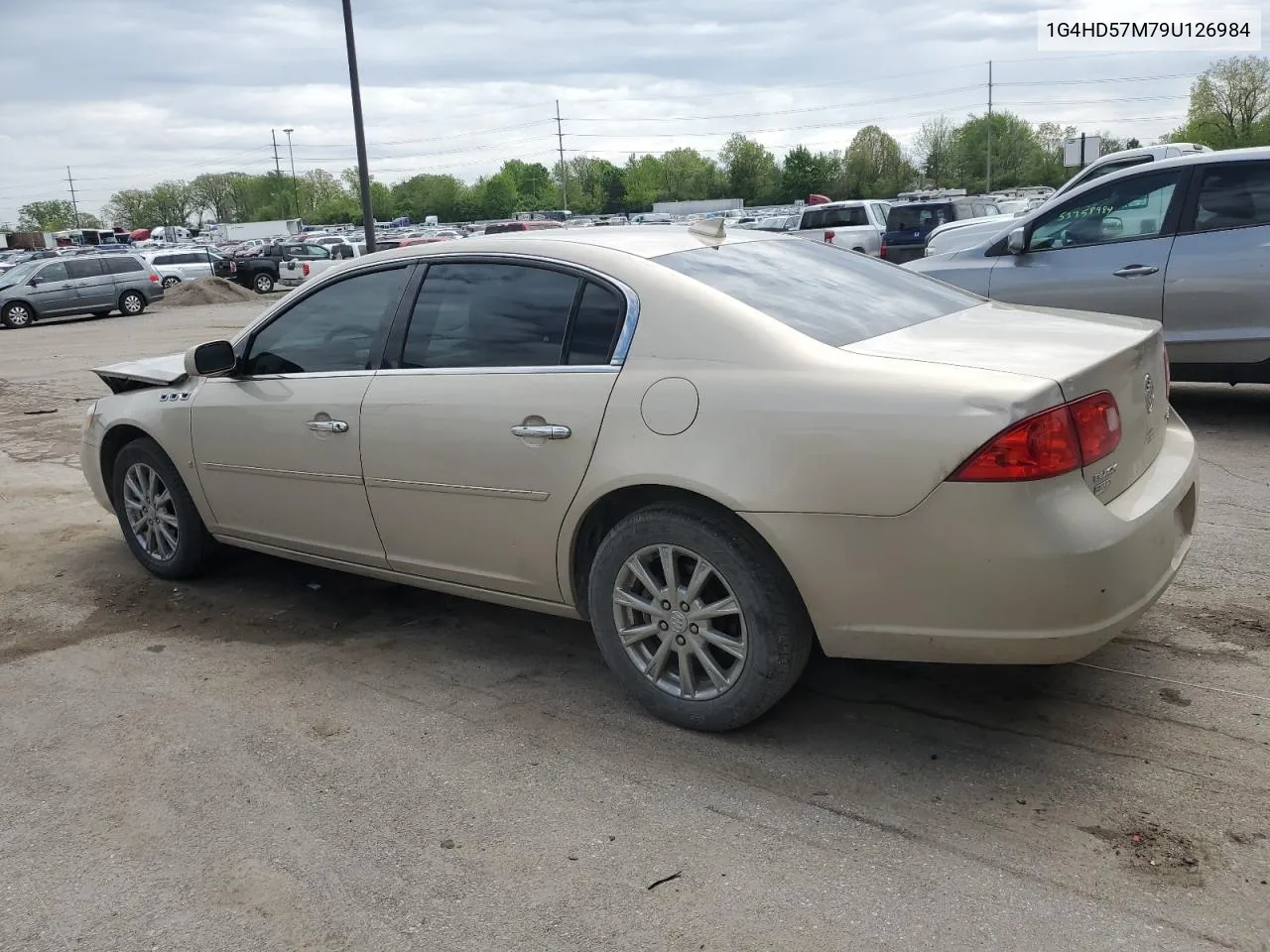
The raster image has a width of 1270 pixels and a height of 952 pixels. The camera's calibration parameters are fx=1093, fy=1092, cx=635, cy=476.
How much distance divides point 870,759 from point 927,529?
0.80 metres

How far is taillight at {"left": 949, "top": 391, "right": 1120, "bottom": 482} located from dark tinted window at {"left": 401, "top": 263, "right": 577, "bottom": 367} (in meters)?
1.46

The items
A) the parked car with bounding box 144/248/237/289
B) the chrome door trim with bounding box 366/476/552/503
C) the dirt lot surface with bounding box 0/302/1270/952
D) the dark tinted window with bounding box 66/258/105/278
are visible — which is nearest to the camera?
the dirt lot surface with bounding box 0/302/1270/952

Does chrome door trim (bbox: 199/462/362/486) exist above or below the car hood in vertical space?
below

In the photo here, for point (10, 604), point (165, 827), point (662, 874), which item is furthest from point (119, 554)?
point (662, 874)

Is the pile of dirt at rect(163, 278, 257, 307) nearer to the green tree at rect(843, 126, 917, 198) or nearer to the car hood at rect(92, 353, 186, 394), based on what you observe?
the car hood at rect(92, 353, 186, 394)

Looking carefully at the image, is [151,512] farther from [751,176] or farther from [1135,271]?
[751,176]

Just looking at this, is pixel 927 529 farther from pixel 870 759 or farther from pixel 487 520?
pixel 487 520

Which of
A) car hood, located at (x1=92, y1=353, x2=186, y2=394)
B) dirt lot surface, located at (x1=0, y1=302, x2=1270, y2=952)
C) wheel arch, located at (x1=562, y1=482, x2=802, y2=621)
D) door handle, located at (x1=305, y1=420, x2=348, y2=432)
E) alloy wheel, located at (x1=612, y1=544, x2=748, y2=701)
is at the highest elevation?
car hood, located at (x1=92, y1=353, x2=186, y2=394)

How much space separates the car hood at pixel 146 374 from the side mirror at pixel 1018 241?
573 cm

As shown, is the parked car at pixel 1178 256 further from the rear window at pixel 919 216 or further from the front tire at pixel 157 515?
the rear window at pixel 919 216

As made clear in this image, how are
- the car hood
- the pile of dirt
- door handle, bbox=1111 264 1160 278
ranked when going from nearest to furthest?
the car hood < door handle, bbox=1111 264 1160 278 < the pile of dirt

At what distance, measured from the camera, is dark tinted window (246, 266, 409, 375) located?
425 centimetres

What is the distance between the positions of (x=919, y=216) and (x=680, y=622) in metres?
22.5

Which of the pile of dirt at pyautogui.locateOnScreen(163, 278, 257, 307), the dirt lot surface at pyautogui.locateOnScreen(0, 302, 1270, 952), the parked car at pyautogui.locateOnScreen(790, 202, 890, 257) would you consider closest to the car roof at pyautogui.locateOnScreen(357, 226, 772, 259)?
the dirt lot surface at pyautogui.locateOnScreen(0, 302, 1270, 952)
